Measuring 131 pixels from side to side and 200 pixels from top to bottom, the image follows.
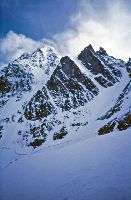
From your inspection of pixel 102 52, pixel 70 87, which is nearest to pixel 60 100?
pixel 70 87

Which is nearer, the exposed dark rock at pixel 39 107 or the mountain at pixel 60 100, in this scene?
the mountain at pixel 60 100

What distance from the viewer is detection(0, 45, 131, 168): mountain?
8875 centimetres

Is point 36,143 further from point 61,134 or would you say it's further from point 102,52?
point 102,52

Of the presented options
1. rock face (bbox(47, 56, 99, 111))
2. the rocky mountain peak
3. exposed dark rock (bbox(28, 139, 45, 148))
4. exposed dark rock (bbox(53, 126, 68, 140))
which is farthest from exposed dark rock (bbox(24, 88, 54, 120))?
the rocky mountain peak

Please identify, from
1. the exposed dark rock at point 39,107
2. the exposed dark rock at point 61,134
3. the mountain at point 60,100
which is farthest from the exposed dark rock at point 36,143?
the exposed dark rock at point 39,107

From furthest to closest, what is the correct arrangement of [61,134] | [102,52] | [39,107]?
[102,52] → [39,107] → [61,134]

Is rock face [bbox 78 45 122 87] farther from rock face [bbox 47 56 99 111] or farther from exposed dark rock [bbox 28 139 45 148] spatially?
exposed dark rock [bbox 28 139 45 148]

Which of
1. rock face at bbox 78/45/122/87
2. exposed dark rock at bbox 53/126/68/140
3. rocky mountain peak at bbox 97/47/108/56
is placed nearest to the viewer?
exposed dark rock at bbox 53/126/68/140

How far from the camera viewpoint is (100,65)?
135000mm

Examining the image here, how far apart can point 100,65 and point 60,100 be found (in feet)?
117

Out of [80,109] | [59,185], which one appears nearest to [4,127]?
[80,109]

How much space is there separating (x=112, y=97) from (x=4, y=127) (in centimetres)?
5087

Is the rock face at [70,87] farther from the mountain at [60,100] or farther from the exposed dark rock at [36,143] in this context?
the exposed dark rock at [36,143]

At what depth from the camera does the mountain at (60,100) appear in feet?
291
